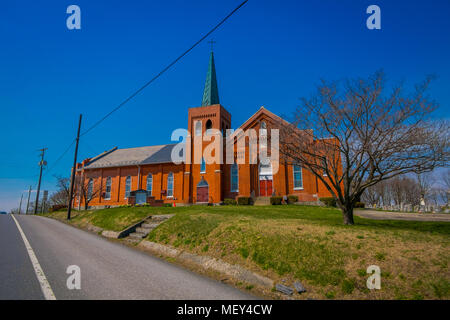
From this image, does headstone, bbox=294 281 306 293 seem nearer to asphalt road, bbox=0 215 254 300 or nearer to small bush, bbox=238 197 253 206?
asphalt road, bbox=0 215 254 300

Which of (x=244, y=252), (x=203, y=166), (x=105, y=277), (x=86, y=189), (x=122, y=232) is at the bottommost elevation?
(x=105, y=277)

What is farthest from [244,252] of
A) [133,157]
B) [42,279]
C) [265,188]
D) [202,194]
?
[133,157]

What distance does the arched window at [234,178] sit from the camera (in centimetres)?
3144

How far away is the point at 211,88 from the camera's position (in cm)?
3800

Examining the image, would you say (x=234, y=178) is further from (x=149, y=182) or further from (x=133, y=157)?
(x=133, y=157)

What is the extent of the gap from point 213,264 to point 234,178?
23.5m

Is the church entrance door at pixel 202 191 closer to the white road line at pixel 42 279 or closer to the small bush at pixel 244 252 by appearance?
the white road line at pixel 42 279

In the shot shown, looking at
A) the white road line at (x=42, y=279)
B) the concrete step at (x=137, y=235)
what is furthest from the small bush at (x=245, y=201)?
the white road line at (x=42, y=279)

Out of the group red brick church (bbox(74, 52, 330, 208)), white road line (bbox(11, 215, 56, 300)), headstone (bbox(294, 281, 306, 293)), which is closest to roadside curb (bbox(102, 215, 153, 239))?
white road line (bbox(11, 215, 56, 300))

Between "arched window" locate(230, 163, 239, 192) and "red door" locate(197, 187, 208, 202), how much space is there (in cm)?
343

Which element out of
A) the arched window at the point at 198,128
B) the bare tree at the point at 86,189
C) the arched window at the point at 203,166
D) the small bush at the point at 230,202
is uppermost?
Result: the arched window at the point at 198,128

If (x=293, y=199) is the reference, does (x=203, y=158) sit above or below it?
above
